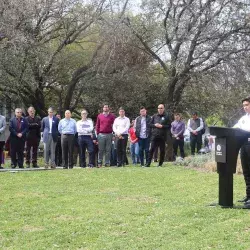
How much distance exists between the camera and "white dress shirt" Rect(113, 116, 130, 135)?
1533cm

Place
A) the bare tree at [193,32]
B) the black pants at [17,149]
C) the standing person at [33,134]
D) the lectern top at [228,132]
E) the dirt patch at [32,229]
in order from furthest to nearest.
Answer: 1. the bare tree at [193,32]
2. the standing person at [33,134]
3. the black pants at [17,149]
4. the lectern top at [228,132]
5. the dirt patch at [32,229]

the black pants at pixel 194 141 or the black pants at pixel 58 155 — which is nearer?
the black pants at pixel 58 155

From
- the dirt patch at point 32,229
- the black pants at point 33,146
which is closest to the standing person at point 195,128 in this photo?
the black pants at point 33,146

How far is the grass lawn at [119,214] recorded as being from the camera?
20.1ft

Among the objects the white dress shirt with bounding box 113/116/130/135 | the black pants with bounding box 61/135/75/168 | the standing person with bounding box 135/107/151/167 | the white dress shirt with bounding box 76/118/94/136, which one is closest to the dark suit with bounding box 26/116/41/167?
the black pants with bounding box 61/135/75/168

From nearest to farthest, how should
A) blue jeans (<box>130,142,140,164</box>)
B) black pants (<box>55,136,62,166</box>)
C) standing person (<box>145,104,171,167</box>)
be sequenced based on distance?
standing person (<box>145,104,171,167</box>) → black pants (<box>55,136,62,166</box>) → blue jeans (<box>130,142,140,164</box>)

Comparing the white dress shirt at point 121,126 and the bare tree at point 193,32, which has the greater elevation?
the bare tree at point 193,32

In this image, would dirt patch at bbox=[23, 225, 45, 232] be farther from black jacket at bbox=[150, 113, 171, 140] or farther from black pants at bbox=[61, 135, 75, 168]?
black jacket at bbox=[150, 113, 171, 140]

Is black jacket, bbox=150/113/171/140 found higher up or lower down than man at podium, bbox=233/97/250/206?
higher up

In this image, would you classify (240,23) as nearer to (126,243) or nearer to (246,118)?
(246,118)

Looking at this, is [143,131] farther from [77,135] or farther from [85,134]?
[77,135]

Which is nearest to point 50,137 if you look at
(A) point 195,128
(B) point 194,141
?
(A) point 195,128

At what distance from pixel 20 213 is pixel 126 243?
8.17 feet

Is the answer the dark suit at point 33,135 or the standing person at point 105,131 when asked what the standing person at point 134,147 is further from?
the dark suit at point 33,135
